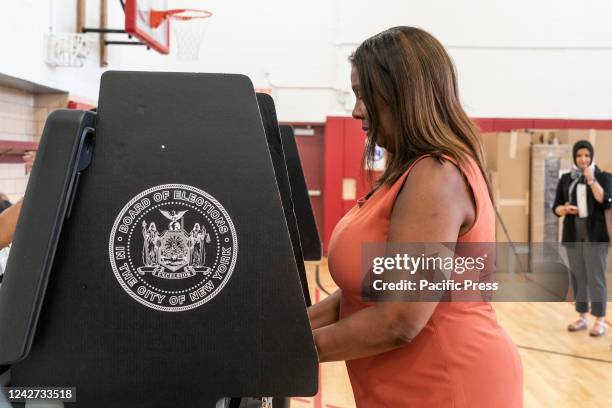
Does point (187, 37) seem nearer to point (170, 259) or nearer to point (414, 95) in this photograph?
point (414, 95)

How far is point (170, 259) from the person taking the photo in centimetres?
77

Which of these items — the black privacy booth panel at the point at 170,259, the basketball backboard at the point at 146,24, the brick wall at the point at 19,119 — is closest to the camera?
the black privacy booth panel at the point at 170,259

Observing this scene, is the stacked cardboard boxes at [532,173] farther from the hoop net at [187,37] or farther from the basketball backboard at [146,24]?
the basketball backboard at [146,24]

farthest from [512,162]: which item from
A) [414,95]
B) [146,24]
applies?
[414,95]

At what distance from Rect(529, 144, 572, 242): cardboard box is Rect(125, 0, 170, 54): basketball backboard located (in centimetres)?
470

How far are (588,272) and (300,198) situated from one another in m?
4.24

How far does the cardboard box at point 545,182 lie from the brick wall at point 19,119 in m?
5.56

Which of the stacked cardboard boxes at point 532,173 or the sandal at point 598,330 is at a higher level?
the stacked cardboard boxes at point 532,173

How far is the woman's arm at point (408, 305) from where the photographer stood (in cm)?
92

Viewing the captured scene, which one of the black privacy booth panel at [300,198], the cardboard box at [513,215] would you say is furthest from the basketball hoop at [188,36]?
the black privacy booth panel at [300,198]

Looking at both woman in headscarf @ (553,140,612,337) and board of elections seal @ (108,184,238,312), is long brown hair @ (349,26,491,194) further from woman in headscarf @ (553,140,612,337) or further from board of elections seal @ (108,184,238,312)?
woman in headscarf @ (553,140,612,337)

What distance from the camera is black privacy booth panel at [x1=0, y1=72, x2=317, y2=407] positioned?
76cm

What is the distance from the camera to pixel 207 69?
28.1 feet

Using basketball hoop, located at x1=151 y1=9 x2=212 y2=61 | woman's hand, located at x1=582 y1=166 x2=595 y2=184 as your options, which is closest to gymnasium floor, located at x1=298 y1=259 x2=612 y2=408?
woman's hand, located at x1=582 y1=166 x2=595 y2=184
